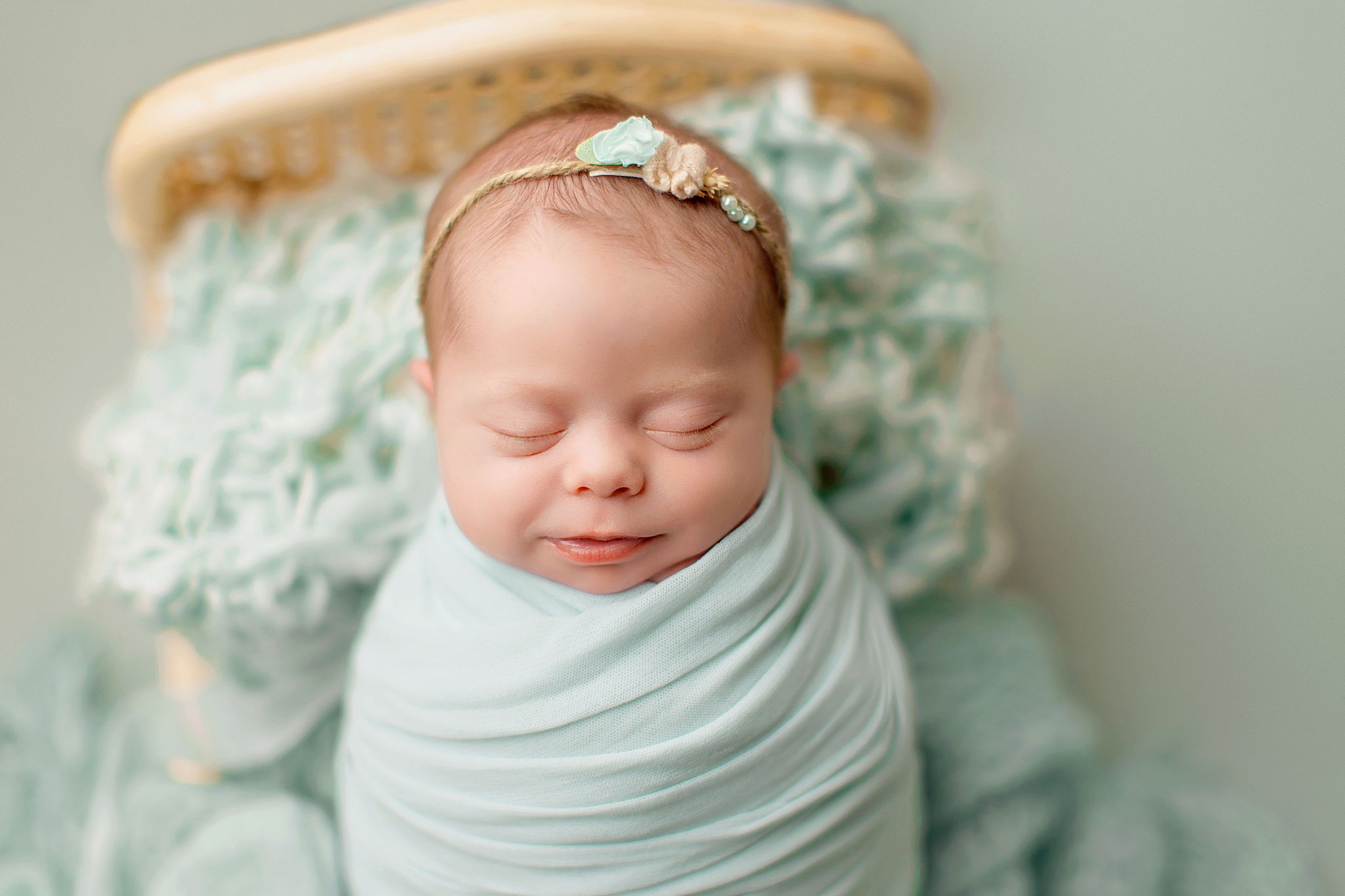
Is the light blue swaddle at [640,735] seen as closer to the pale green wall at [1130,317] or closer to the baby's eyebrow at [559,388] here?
the baby's eyebrow at [559,388]

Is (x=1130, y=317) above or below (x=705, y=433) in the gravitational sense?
below

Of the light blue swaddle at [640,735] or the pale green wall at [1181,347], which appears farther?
the pale green wall at [1181,347]

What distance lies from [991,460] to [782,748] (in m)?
0.47

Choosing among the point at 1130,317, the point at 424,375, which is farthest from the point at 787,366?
the point at 1130,317

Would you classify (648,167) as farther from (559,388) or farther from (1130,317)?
(1130,317)

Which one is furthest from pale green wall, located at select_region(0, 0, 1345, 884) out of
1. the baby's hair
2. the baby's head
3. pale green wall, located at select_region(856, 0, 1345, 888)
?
the baby's head

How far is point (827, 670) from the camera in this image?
0.79 meters

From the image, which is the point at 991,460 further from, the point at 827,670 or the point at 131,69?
the point at 131,69

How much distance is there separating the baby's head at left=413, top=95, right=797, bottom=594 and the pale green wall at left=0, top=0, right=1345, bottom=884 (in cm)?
85

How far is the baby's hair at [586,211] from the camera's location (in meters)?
0.73

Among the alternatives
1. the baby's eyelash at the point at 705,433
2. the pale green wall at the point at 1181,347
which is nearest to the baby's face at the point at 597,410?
the baby's eyelash at the point at 705,433

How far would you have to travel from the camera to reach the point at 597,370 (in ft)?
2.33

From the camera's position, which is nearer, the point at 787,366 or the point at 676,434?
the point at 676,434

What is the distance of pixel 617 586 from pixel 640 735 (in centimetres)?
11
